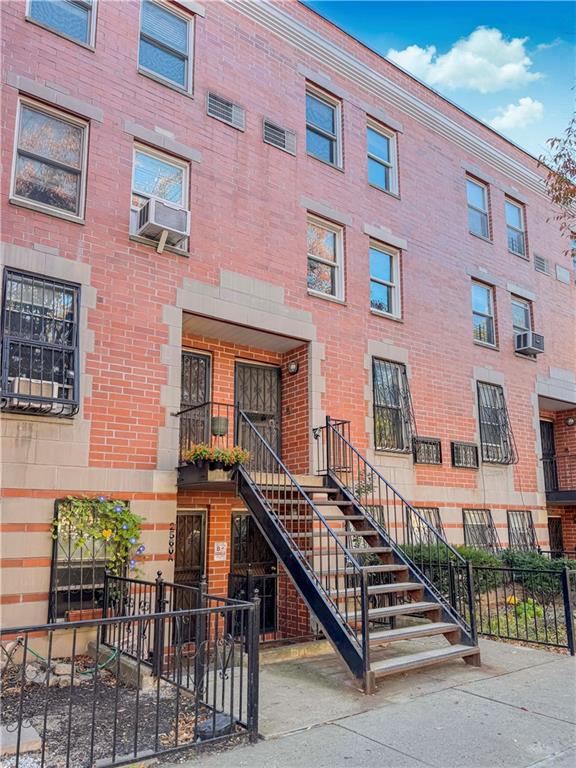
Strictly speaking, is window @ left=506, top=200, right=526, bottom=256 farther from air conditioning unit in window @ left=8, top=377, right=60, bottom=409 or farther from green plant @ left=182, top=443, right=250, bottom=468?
air conditioning unit in window @ left=8, top=377, right=60, bottom=409

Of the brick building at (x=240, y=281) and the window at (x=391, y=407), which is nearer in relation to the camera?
the brick building at (x=240, y=281)

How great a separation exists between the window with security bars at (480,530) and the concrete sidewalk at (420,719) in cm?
514

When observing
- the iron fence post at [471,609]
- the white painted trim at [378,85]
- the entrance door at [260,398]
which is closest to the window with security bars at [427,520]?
the entrance door at [260,398]

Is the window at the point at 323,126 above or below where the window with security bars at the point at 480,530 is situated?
above

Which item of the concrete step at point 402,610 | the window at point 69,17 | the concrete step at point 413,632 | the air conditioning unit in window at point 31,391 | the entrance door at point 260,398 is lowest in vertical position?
the concrete step at point 413,632

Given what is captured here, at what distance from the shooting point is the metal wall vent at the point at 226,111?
1012cm

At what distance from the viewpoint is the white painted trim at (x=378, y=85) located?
37.1 ft

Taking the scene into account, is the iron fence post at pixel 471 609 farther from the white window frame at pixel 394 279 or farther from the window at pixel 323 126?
the window at pixel 323 126

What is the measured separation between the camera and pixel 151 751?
14.6 ft

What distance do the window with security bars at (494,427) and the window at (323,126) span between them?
596 cm

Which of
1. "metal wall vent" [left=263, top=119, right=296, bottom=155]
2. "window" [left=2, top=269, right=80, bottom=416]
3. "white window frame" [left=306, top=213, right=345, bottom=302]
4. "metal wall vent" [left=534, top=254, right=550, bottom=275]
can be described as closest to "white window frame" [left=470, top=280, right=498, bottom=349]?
"metal wall vent" [left=534, top=254, right=550, bottom=275]

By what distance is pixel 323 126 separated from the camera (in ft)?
39.9

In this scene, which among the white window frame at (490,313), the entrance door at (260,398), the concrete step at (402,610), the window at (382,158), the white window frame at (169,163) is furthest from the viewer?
the white window frame at (490,313)

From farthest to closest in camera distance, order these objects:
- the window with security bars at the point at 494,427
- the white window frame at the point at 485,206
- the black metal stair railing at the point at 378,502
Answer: the white window frame at the point at 485,206 < the window with security bars at the point at 494,427 < the black metal stair railing at the point at 378,502
